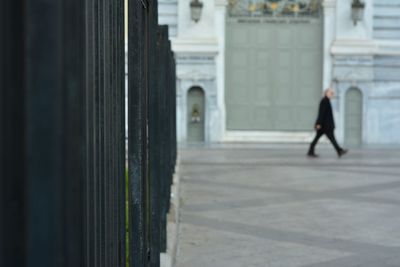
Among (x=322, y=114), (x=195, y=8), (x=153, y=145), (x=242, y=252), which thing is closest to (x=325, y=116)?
(x=322, y=114)

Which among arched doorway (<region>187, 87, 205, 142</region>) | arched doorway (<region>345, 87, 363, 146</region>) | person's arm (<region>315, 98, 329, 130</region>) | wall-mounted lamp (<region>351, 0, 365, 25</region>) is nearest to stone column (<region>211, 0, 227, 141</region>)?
arched doorway (<region>187, 87, 205, 142</region>)

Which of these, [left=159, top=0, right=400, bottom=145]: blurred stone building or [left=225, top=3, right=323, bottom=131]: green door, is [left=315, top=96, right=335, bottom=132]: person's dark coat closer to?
[left=159, top=0, right=400, bottom=145]: blurred stone building

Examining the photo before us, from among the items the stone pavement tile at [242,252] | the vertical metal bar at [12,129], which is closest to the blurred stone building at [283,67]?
the stone pavement tile at [242,252]

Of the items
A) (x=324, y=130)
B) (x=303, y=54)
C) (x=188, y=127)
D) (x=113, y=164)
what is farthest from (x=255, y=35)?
(x=113, y=164)

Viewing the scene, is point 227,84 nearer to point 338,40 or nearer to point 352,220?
point 338,40

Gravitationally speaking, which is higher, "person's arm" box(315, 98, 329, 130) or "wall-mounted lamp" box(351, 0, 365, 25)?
"wall-mounted lamp" box(351, 0, 365, 25)

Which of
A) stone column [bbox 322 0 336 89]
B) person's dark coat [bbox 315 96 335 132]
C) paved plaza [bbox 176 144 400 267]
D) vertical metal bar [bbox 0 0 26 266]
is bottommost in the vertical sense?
paved plaza [bbox 176 144 400 267]

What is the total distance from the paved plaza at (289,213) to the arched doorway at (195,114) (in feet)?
22.0

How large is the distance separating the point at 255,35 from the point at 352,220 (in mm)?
15595

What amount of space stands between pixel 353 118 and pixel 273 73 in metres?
2.75

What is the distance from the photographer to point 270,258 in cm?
587

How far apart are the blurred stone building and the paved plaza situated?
6.93m

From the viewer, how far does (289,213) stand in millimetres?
8273

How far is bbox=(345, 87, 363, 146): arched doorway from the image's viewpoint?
2220 cm
